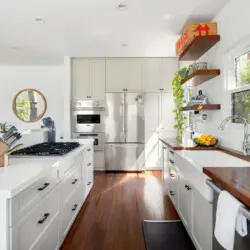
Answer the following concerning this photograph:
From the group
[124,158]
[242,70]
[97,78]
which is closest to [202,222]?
[242,70]

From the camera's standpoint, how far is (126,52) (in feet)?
15.1

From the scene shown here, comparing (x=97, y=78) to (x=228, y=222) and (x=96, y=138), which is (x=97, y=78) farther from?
(x=228, y=222)

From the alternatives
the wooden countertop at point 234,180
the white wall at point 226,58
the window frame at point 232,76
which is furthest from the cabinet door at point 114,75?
the wooden countertop at point 234,180

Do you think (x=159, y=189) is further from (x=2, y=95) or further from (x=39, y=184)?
(x=2, y=95)

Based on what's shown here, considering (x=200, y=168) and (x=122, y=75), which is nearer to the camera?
(x=200, y=168)

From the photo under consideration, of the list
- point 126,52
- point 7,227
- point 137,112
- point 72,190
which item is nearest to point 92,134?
point 137,112

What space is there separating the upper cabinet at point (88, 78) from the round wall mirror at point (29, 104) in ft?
4.32

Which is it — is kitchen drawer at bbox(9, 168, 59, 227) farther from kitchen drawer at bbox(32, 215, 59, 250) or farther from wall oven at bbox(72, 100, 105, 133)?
wall oven at bbox(72, 100, 105, 133)

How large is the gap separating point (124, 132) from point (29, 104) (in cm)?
271

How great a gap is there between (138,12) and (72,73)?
2537mm

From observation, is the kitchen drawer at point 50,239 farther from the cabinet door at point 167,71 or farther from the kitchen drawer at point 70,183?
the cabinet door at point 167,71

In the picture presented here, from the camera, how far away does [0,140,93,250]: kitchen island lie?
3.57ft

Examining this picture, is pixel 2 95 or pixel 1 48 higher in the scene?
pixel 1 48

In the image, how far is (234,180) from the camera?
3.73 feet
